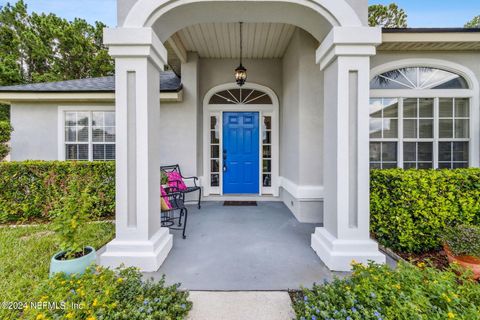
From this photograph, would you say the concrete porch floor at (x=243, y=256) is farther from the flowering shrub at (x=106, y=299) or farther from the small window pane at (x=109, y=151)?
the small window pane at (x=109, y=151)

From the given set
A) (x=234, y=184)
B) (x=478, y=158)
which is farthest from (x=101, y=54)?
(x=478, y=158)

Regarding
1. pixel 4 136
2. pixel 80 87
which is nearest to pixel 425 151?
pixel 80 87

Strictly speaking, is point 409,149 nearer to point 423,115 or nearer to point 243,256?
point 423,115

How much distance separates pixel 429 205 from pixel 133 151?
3.79m

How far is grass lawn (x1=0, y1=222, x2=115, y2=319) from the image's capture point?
2.29 m

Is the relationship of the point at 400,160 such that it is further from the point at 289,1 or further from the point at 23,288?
the point at 23,288

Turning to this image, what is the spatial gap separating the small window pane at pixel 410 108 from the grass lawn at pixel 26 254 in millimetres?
5796

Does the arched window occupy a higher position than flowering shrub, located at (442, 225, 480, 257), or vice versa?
the arched window

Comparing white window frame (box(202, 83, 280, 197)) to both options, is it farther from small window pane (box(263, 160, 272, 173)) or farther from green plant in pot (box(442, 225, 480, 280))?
green plant in pot (box(442, 225, 480, 280))

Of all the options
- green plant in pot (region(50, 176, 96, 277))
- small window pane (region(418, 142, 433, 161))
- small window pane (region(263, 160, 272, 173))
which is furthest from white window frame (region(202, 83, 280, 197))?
green plant in pot (region(50, 176, 96, 277))

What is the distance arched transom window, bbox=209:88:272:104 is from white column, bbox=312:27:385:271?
339cm

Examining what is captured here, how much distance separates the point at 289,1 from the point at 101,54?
1531 cm

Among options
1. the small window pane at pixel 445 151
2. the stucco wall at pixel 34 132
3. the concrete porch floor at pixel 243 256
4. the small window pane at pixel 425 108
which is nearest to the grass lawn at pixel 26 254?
the concrete porch floor at pixel 243 256

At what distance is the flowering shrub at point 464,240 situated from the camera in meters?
2.66
